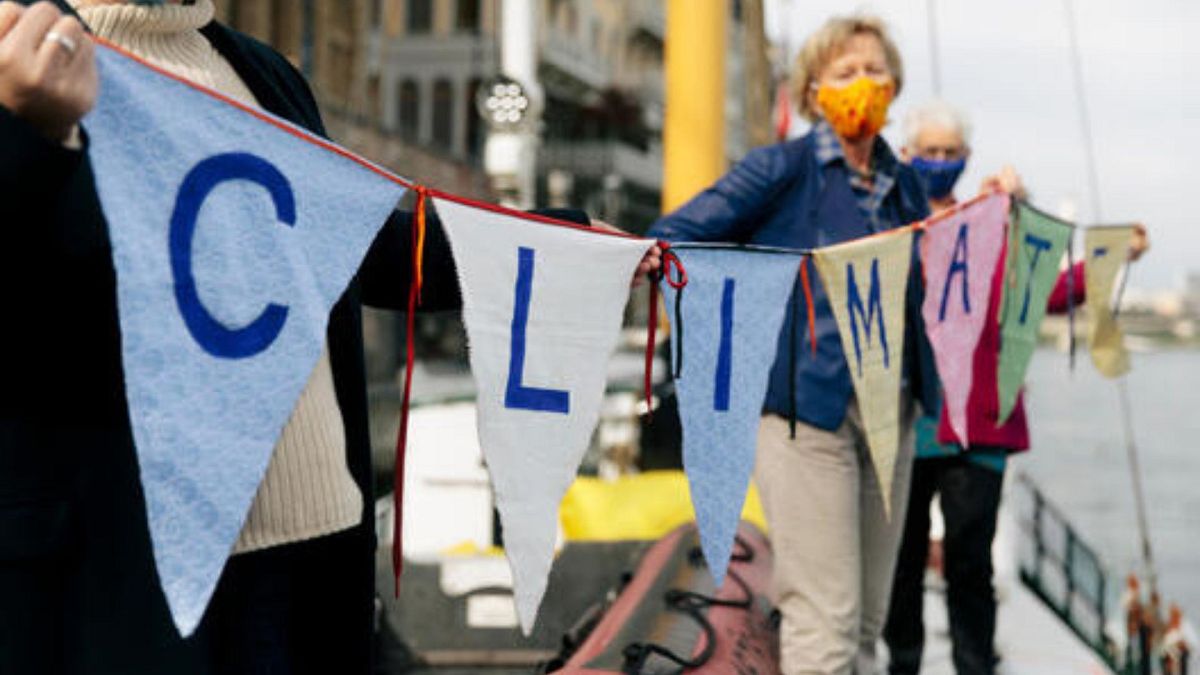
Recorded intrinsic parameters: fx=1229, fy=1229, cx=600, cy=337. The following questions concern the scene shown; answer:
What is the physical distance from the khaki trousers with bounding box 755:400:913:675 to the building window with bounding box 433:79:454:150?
126ft

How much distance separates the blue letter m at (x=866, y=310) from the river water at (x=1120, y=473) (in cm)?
588

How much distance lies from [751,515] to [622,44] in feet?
171

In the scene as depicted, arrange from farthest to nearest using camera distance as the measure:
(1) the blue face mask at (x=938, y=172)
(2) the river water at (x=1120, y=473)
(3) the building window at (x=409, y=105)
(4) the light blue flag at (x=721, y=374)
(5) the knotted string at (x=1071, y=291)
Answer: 1. (3) the building window at (x=409, y=105)
2. (2) the river water at (x=1120, y=473)
3. (5) the knotted string at (x=1071, y=291)
4. (1) the blue face mask at (x=938, y=172)
5. (4) the light blue flag at (x=721, y=374)

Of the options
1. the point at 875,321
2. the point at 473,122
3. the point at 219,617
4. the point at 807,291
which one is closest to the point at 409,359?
the point at 219,617

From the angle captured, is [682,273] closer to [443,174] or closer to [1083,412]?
[443,174]

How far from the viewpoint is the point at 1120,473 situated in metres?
49.6

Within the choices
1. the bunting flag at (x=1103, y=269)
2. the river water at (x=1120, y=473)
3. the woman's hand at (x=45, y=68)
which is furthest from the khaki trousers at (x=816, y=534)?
the river water at (x=1120, y=473)

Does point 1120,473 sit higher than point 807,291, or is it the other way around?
point 807,291

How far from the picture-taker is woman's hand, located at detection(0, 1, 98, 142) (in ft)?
4.40

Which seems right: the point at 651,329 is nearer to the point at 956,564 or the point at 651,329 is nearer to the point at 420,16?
the point at 956,564

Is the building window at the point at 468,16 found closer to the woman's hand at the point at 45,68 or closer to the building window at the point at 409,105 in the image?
the building window at the point at 409,105

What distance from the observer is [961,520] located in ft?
12.5

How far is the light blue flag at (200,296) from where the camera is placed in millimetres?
1467

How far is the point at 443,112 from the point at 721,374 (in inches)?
1554
